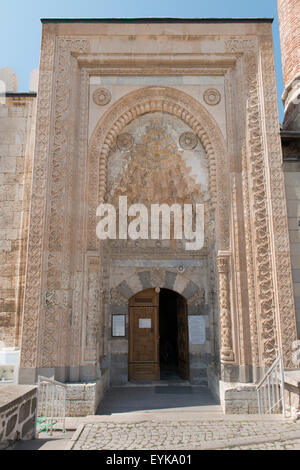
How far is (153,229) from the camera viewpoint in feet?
24.5

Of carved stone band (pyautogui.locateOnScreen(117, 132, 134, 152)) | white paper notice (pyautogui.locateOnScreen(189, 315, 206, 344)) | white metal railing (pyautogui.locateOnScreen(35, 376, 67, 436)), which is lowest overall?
white metal railing (pyautogui.locateOnScreen(35, 376, 67, 436))

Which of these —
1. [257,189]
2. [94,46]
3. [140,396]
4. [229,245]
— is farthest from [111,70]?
[140,396]

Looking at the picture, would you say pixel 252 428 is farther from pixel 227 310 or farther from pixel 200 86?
pixel 200 86

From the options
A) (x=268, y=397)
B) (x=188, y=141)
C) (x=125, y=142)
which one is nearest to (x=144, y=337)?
(x=268, y=397)

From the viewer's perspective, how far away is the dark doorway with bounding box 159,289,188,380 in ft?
25.4

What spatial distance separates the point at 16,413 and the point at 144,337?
4.36 meters

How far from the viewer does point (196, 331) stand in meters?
7.17

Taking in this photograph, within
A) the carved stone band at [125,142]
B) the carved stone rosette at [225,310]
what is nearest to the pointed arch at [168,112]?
the carved stone band at [125,142]

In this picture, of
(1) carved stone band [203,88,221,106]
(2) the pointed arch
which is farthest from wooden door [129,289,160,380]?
(1) carved stone band [203,88,221,106]

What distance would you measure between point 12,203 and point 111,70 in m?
3.40

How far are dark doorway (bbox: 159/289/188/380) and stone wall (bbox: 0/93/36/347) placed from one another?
11.4 feet

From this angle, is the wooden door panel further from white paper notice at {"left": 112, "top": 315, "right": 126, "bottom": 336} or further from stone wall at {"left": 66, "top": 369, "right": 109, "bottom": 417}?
stone wall at {"left": 66, "top": 369, "right": 109, "bottom": 417}

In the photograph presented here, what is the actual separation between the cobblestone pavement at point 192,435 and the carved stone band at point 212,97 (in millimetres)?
5702

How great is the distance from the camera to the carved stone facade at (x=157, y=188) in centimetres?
597
